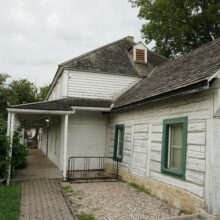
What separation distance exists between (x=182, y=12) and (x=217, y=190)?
1740cm

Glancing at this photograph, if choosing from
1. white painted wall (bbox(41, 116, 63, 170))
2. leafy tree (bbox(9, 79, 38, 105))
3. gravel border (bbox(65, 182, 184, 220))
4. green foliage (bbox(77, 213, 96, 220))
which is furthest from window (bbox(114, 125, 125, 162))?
leafy tree (bbox(9, 79, 38, 105))

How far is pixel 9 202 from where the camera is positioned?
6.18m

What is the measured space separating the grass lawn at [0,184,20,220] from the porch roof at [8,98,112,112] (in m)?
2.89

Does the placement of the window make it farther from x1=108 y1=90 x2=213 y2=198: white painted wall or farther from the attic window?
the attic window

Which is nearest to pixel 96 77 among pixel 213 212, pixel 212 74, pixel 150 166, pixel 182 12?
pixel 150 166

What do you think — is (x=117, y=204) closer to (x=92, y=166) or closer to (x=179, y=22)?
(x=92, y=166)

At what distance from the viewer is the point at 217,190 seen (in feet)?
16.7

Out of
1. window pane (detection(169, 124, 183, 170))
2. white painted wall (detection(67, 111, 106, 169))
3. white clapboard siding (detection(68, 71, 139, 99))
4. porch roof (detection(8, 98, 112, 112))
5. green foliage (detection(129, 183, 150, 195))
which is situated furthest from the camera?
white clapboard siding (detection(68, 71, 139, 99))

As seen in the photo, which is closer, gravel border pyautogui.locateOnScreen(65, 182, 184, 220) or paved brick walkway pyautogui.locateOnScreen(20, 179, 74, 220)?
paved brick walkway pyautogui.locateOnScreen(20, 179, 74, 220)

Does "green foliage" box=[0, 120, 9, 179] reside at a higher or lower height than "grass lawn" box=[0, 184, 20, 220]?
higher

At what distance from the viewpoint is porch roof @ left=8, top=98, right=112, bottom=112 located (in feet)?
29.8

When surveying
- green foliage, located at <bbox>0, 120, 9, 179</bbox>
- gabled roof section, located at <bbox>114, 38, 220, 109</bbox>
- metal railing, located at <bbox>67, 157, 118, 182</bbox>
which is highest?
gabled roof section, located at <bbox>114, 38, 220, 109</bbox>

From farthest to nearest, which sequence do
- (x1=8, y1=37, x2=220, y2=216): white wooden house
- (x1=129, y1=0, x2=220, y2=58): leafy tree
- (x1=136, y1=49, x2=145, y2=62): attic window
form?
(x1=129, y1=0, x2=220, y2=58): leafy tree → (x1=136, y1=49, x2=145, y2=62): attic window → (x1=8, y1=37, x2=220, y2=216): white wooden house

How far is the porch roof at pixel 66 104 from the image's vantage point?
9.09 metres
